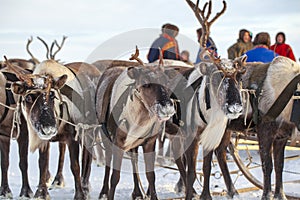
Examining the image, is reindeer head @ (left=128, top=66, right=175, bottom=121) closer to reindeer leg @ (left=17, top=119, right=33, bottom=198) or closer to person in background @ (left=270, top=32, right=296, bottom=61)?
reindeer leg @ (left=17, top=119, right=33, bottom=198)

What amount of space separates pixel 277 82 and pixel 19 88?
2.94 meters

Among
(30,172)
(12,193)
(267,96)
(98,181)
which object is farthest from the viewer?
(30,172)

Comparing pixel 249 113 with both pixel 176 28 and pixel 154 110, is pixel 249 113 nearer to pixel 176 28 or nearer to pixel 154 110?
pixel 154 110

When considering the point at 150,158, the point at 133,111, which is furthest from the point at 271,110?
the point at 133,111

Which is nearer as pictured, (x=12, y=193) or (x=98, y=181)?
(x=12, y=193)

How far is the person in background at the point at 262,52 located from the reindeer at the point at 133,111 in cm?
226

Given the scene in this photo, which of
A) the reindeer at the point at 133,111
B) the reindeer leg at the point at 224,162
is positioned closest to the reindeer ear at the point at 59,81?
the reindeer at the point at 133,111

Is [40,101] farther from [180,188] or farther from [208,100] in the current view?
[180,188]

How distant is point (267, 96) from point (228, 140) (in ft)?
3.31

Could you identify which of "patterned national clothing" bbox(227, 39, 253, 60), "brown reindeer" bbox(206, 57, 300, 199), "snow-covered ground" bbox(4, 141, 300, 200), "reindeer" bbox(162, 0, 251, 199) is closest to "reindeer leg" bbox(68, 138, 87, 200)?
"snow-covered ground" bbox(4, 141, 300, 200)

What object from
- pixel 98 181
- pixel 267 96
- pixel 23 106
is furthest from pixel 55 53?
pixel 267 96

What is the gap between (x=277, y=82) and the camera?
702 centimetres

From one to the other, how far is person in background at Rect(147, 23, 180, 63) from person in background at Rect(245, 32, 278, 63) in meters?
1.39

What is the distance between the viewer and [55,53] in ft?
26.4
